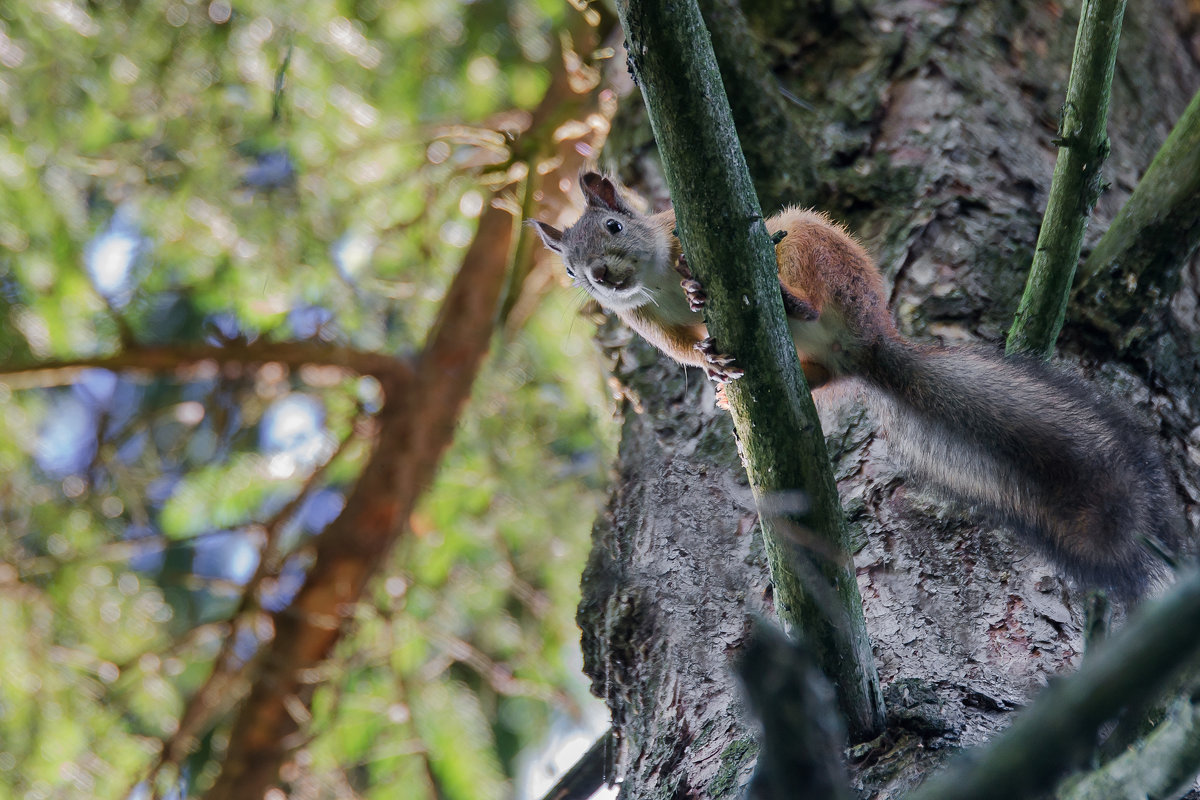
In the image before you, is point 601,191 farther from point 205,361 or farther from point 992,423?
point 205,361

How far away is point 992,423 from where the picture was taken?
1573 millimetres

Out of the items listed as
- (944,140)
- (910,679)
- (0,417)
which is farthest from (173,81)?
(910,679)

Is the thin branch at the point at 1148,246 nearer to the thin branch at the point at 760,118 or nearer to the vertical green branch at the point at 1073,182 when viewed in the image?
the vertical green branch at the point at 1073,182

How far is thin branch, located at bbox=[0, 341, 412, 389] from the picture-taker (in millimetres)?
3125

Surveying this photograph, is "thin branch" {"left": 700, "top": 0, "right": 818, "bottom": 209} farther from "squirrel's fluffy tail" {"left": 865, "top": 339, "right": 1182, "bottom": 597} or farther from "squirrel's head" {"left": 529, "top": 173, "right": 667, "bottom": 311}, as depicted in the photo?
"squirrel's fluffy tail" {"left": 865, "top": 339, "right": 1182, "bottom": 597}

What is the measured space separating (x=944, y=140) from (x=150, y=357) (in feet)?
8.19

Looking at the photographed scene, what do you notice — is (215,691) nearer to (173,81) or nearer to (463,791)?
(463,791)

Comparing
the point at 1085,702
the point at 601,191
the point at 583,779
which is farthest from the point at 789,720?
the point at 601,191

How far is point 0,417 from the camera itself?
351 centimetres

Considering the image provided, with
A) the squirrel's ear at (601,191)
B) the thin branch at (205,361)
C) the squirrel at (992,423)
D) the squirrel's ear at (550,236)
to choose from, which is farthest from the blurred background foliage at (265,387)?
the squirrel at (992,423)

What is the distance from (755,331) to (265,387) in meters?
3.09

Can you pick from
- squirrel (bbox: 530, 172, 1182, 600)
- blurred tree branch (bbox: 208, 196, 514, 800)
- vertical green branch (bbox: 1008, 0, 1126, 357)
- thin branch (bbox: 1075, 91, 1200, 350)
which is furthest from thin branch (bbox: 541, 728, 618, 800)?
blurred tree branch (bbox: 208, 196, 514, 800)

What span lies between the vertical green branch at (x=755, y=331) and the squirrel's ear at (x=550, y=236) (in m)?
1.23

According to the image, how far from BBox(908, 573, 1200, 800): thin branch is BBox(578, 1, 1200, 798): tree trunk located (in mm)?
588
